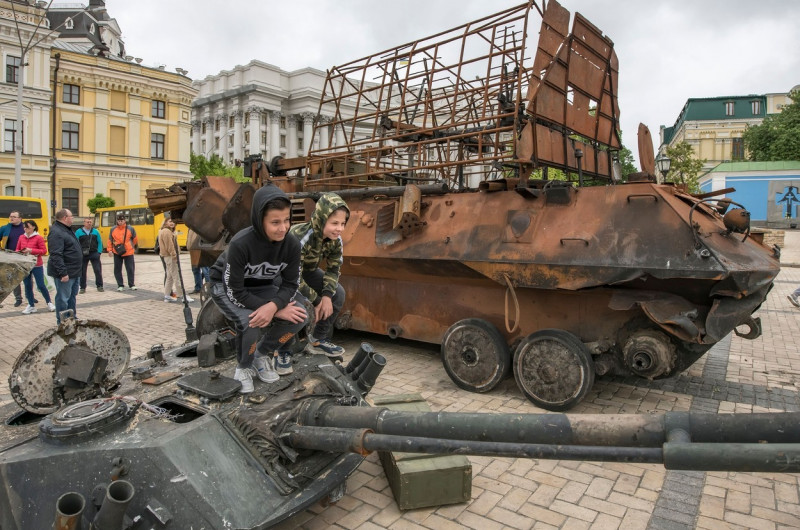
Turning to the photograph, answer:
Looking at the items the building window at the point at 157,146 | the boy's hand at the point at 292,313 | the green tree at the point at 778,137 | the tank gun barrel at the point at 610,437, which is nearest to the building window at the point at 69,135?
the building window at the point at 157,146

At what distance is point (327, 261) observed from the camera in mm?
4621

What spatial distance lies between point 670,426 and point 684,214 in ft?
10.7

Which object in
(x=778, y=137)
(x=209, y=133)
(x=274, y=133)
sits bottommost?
(x=778, y=137)

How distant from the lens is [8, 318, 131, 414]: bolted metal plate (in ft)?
10.7

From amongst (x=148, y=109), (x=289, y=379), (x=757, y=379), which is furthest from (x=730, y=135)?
(x=289, y=379)

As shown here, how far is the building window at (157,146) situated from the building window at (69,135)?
14.9 feet

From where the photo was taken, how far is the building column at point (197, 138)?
68.9 metres

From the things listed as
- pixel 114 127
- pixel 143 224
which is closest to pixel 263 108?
pixel 114 127

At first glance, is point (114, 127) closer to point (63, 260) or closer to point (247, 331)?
point (63, 260)

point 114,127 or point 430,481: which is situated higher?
point 114,127

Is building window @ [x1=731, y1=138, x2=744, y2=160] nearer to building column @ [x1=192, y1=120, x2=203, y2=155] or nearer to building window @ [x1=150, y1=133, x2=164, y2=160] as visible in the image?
building window @ [x1=150, y1=133, x2=164, y2=160]

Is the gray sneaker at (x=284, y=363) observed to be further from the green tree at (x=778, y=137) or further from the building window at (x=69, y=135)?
the green tree at (x=778, y=137)

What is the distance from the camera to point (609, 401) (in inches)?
217

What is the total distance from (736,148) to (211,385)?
58.4 m
